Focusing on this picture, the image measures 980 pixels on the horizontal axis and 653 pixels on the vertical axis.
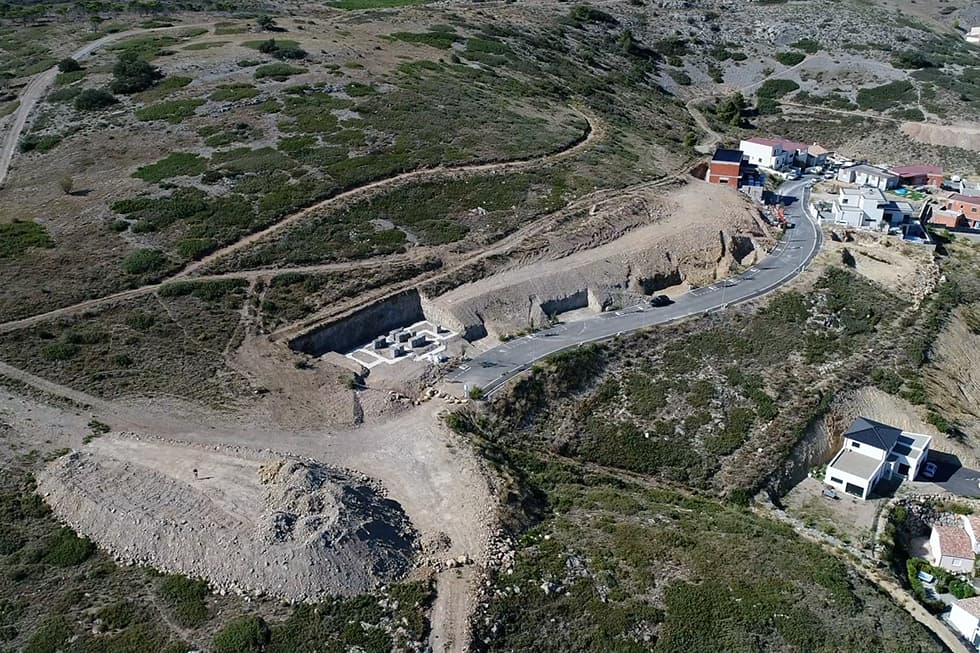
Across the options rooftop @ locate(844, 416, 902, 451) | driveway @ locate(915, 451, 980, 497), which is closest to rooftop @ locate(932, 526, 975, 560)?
driveway @ locate(915, 451, 980, 497)

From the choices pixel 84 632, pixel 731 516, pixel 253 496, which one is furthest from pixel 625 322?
pixel 84 632

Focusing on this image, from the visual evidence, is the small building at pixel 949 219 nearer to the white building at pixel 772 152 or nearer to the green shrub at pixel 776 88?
the white building at pixel 772 152

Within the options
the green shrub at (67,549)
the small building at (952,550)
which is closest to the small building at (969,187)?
the small building at (952,550)

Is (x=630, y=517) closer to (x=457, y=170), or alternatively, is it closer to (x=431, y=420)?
(x=431, y=420)

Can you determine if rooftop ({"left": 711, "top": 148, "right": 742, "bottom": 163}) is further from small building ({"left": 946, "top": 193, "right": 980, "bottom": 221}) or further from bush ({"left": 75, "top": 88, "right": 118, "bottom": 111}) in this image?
bush ({"left": 75, "top": 88, "right": 118, "bottom": 111})

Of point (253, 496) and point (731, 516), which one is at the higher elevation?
point (253, 496)

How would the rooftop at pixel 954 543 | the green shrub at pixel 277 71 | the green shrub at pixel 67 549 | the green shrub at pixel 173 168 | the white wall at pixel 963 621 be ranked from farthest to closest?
the green shrub at pixel 277 71 → the green shrub at pixel 173 168 → the rooftop at pixel 954 543 → the white wall at pixel 963 621 → the green shrub at pixel 67 549
